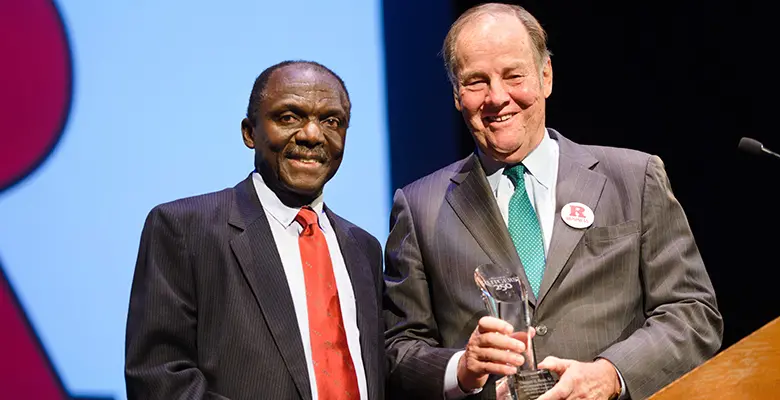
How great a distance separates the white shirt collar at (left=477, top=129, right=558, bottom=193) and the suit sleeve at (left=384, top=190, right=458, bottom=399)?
0.24 meters

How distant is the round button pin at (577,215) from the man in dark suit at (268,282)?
54cm

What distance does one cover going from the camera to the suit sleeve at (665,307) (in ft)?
6.48

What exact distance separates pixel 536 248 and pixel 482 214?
0.54 feet

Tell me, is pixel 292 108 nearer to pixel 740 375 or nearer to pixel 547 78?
pixel 547 78

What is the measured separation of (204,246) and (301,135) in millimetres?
377

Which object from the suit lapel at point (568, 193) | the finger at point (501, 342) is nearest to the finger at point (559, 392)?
the finger at point (501, 342)

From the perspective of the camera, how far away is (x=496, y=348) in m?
1.83

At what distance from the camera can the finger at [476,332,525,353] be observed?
1793mm

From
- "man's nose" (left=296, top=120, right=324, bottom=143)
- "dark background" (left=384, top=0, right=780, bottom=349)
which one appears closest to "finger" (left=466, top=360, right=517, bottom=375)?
"man's nose" (left=296, top=120, right=324, bottom=143)

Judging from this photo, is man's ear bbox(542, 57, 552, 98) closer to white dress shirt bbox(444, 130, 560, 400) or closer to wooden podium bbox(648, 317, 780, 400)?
white dress shirt bbox(444, 130, 560, 400)

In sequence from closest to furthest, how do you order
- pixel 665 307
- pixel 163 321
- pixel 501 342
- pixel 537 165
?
pixel 501 342, pixel 163 321, pixel 665 307, pixel 537 165

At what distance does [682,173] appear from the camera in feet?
11.7

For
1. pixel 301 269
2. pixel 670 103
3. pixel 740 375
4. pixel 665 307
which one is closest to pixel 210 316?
pixel 301 269

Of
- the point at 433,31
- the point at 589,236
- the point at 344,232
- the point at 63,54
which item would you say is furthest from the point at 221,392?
the point at 433,31
